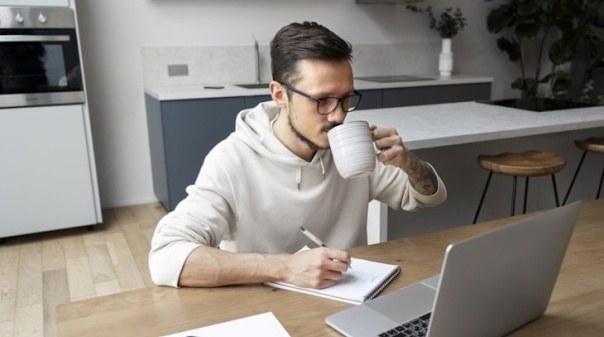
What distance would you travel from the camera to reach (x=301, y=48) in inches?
45.2

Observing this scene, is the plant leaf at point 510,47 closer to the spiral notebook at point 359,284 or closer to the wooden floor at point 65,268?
the wooden floor at point 65,268

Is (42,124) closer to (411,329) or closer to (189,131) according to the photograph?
(189,131)

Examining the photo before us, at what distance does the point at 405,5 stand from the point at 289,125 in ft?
11.5

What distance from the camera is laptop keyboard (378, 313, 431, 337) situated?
0.81 metres

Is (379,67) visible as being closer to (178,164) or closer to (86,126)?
(178,164)

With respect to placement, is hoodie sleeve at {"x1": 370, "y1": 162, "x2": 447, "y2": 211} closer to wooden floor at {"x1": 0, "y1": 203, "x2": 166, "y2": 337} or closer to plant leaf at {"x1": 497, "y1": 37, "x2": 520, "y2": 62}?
wooden floor at {"x1": 0, "y1": 203, "x2": 166, "y2": 337}

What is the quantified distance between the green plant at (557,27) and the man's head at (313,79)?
3763 millimetres

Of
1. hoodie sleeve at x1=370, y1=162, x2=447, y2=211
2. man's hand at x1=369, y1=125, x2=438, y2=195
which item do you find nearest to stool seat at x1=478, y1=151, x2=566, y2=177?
hoodie sleeve at x1=370, y1=162, x2=447, y2=211

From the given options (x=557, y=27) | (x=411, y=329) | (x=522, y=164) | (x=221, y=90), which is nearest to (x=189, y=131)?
(x=221, y=90)

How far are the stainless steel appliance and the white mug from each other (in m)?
2.50

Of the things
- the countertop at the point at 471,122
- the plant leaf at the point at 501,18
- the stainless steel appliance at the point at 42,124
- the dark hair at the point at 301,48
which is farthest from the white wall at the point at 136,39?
the dark hair at the point at 301,48

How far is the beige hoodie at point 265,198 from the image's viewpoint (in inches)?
46.1

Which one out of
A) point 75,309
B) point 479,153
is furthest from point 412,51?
point 75,309

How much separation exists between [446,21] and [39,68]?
10.5 feet
